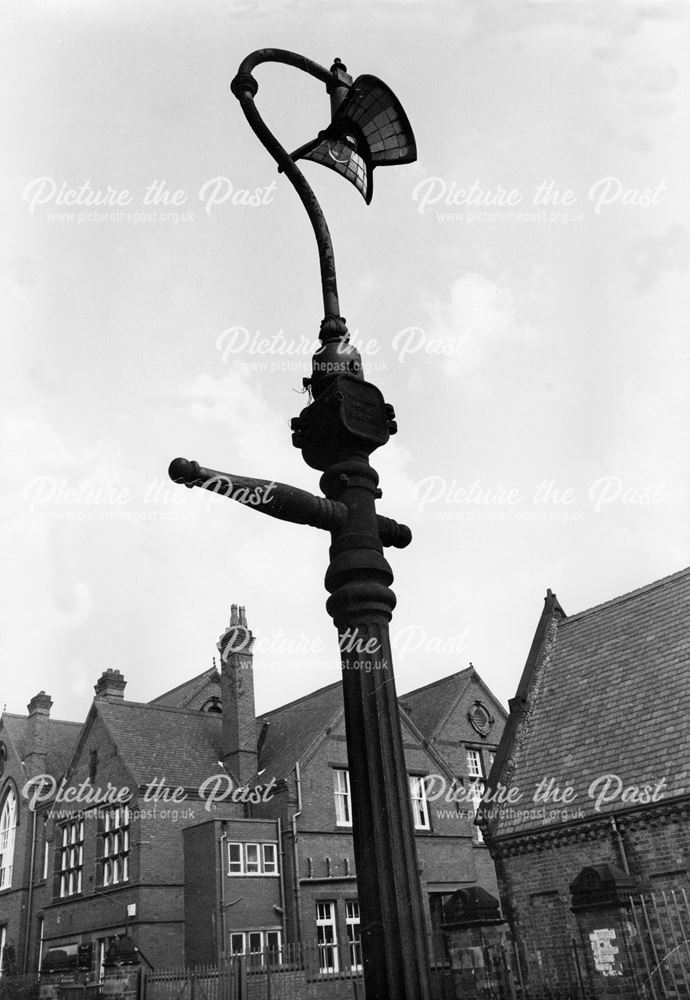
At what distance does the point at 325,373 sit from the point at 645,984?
41.8ft

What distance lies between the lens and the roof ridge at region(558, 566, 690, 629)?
19502 millimetres

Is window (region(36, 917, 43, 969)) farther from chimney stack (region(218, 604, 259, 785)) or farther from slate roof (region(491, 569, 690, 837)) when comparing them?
slate roof (region(491, 569, 690, 837))

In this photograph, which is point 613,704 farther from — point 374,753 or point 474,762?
point 474,762

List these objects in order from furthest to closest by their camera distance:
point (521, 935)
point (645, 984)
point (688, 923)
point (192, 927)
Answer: point (192, 927) < point (521, 935) < point (688, 923) < point (645, 984)

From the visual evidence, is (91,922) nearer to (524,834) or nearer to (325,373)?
(524,834)

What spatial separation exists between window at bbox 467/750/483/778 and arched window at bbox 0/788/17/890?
61.8 ft

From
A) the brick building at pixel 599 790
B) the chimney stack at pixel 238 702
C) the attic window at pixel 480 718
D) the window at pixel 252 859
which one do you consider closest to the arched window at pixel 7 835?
the chimney stack at pixel 238 702

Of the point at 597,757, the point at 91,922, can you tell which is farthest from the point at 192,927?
the point at 597,757

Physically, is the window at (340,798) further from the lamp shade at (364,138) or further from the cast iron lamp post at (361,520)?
the lamp shade at (364,138)

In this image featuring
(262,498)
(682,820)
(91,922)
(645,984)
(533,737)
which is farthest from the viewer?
(91,922)

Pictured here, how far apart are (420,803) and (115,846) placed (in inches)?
405

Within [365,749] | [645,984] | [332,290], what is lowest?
[645,984]

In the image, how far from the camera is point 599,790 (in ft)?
52.7

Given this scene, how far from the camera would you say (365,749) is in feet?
10.2
